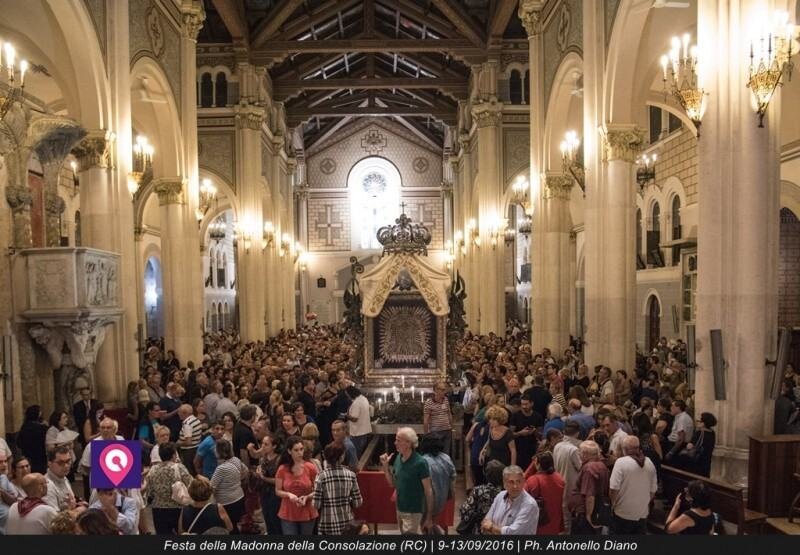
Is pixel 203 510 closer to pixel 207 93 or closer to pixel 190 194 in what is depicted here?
pixel 190 194

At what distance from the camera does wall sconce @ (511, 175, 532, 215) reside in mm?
19930

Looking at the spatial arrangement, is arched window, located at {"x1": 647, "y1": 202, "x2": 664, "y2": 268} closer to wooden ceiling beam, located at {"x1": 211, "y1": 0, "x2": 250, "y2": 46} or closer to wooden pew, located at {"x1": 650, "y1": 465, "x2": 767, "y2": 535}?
wooden pew, located at {"x1": 650, "y1": 465, "x2": 767, "y2": 535}

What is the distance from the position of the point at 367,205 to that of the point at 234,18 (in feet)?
66.2

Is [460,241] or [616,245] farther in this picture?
[460,241]

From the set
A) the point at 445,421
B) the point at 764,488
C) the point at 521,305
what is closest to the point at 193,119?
the point at 445,421

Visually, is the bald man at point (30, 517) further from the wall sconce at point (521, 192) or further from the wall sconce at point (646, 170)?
the wall sconce at point (521, 192)

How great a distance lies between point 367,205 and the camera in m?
40.3

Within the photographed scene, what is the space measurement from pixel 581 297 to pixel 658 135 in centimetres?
741

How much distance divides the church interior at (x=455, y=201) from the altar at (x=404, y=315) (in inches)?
2.1

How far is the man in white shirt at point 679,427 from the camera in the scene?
21.9 ft

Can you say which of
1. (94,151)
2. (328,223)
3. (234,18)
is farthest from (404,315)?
(328,223)

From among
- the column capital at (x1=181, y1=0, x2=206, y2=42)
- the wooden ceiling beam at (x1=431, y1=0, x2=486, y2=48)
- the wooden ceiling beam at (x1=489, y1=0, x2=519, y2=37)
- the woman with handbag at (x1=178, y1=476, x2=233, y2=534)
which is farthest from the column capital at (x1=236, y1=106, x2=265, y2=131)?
the woman with handbag at (x1=178, y1=476, x2=233, y2=534)

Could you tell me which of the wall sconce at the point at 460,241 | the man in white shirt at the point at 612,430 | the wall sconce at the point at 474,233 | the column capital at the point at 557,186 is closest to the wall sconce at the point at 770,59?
the man in white shirt at the point at 612,430

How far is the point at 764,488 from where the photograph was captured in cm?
613
